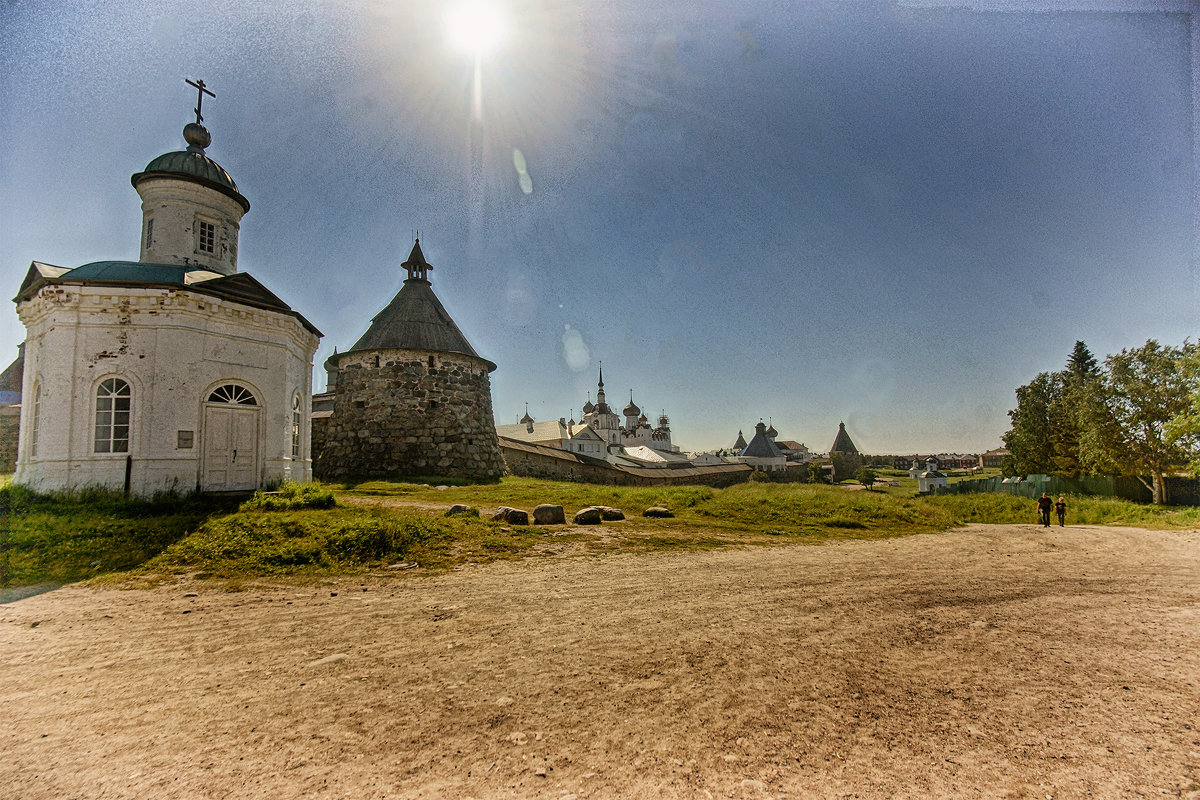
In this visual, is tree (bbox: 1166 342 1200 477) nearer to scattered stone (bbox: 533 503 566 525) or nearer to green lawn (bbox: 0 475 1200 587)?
green lawn (bbox: 0 475 1200 587)

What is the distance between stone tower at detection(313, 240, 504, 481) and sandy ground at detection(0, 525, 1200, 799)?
59.8 ft

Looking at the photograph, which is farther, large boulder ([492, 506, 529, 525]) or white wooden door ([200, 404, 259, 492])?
white wooden door ([200, 404, 259, 492])

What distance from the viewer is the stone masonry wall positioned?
2409 centimetres

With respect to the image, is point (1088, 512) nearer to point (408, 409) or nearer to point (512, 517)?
point (512, 517)

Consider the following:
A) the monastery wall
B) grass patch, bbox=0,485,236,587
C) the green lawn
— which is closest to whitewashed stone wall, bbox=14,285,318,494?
grass patch, bbox=0,485,236,587

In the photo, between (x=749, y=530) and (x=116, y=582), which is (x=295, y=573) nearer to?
(x=116, y=582)

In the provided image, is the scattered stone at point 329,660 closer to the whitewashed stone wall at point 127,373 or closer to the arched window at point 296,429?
the whitewashed stone wall at point 127,373

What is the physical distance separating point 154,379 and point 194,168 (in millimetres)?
7350

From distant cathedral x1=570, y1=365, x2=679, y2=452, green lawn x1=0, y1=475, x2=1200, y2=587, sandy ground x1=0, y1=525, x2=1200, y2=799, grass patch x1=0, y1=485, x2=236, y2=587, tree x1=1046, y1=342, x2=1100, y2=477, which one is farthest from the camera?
distant cathedral x1=570, y1=365, x2=679, y2=452

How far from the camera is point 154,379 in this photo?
440 inches

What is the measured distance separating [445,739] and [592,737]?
94 centimetres

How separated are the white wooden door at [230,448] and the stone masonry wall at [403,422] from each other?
1101 cm

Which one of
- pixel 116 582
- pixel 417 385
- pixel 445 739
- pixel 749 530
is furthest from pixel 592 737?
pixel 417 385

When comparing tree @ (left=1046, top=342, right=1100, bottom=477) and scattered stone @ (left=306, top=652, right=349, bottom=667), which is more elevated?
tree @ (left=1046, top=342, right=1100, bottom=477)
